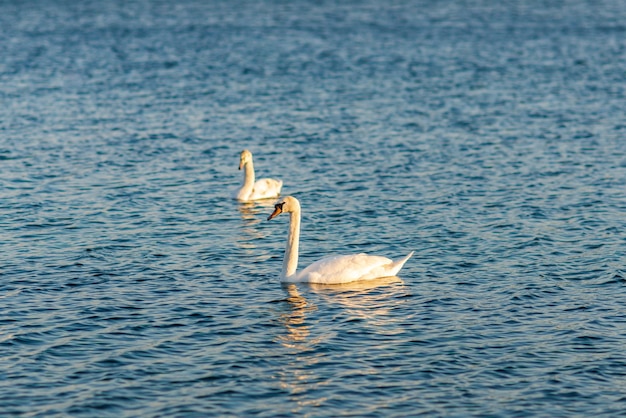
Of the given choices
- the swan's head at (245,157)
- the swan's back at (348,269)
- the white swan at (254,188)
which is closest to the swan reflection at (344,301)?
the swan's back at (348,269)

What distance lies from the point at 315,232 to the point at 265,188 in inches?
196

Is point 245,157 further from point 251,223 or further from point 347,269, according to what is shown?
point 347,269

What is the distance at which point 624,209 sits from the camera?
31.5 metres

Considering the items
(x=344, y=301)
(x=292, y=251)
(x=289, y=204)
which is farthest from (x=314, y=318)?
(x=289, y=204)

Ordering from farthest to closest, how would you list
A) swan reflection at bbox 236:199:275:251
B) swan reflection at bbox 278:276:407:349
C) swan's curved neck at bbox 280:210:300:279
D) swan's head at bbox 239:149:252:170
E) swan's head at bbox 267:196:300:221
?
1. swan's head at bbox 239:149:252:170
2. swan reflection at bbox 236:199:275:251
3. swan's head at bbox 267:196:300:221
4. swan's curved neck at bbox 280:210:300:279
5. swan reflection at bbox 278:276:407:349

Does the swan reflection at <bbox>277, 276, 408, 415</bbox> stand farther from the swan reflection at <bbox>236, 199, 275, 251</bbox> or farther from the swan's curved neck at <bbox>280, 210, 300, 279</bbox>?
the swan reflection at <bbox>236, 199, 275, 251</bbox>

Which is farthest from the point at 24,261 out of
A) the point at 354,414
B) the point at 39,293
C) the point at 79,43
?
the point at 79,43

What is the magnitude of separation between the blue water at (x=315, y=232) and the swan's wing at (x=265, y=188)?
67 centimetres

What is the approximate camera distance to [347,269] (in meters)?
25.0

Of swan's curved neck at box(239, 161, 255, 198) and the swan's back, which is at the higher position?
swan's curved neck at box(239, 161, 255, 198)

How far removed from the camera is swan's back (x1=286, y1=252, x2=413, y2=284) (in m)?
25.0

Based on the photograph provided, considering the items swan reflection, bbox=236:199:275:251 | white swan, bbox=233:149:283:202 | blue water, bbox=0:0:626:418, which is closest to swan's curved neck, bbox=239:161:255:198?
white swan, bbox=233:149:283:202

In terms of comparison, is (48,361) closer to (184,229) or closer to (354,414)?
(354,414)

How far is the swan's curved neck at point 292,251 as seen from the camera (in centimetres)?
2541
